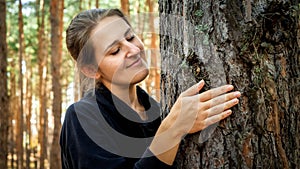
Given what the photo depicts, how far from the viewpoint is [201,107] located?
5.37 ft

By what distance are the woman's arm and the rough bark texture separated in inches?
1.7

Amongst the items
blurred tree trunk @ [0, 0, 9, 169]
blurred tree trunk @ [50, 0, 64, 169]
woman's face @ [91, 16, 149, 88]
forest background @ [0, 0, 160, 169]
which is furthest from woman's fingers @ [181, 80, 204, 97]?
blurred tree trunk @ [50, 0, 64, 169]

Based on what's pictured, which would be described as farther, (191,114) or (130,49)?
(130,49)

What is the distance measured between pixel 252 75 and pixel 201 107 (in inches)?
9.5

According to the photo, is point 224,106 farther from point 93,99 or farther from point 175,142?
point 93,99

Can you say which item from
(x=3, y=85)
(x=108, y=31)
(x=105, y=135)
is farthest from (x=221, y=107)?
(x=3, y=85)

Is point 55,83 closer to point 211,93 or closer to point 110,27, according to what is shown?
point 110,27

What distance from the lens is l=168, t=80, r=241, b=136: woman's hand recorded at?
63.9 inches

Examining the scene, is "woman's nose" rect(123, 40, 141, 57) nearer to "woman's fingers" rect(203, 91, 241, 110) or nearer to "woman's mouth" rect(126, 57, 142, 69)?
"woman's mouth" rect(126, 57, 142, 69)

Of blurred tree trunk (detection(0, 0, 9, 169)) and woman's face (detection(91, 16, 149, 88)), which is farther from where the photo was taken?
blurred tree trunk (detection(0, 0, 9, 169))

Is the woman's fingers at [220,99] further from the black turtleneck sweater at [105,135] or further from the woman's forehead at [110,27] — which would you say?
the woman's forehead at [110,27]

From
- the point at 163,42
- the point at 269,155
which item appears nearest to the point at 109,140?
the point at 163,42

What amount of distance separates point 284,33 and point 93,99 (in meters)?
0.99

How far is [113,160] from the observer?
1741 mm
